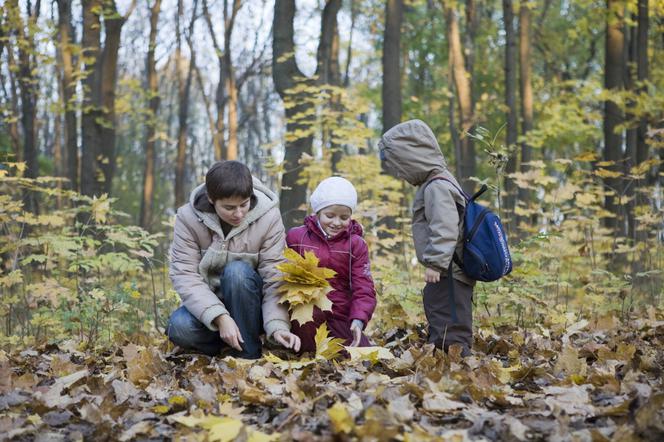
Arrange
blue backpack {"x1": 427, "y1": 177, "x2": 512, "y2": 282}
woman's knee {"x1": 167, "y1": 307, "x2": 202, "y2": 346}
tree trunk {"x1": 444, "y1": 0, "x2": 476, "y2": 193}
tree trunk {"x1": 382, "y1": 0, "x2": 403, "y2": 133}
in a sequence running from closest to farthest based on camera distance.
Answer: blue backpack {"x1": 427, "y1": 177, "x2": 512, "y2": 282} < woman's knee {"x1": 167, "y1": 307, "x2": 202, "y2": 346} < tree trunk {"x1": 382, "y1": 0, "x2": 403, "y2": 133} < tree trunk {"x1": 444, "y1": 0, "x2": 476, "y2": 193}

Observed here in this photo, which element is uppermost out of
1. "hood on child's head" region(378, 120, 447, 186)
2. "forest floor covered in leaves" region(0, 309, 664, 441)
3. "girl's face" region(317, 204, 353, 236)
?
"hood on child's head" region(378, 120, 447, 186)

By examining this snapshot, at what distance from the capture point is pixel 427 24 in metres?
20.3

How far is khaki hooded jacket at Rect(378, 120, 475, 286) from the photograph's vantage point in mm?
3818

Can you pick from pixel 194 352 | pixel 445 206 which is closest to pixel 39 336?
pixel 194 352

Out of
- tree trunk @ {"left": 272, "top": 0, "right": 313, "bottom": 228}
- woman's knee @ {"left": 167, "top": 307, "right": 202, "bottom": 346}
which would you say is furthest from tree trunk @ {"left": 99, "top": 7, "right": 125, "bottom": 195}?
woman's knee @ {"left": 167, "top": 307, "right": 202, "bottom": 346}

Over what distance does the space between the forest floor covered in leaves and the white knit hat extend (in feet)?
2.85

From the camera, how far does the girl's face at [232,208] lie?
371 cm

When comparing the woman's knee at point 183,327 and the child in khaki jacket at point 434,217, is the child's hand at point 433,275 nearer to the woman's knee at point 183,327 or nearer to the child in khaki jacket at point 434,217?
the child in khaki jacket at point 434,217

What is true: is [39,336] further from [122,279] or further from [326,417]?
[326,417]

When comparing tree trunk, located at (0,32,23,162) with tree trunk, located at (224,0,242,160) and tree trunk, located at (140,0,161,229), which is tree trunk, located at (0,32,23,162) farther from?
tree trunk, located at (224,0,242,160)

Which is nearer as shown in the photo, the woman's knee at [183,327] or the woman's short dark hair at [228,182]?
the woman's short dark hair at [228,182]

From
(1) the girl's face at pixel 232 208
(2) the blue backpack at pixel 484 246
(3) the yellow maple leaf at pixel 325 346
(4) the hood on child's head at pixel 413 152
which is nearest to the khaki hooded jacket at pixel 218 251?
(1) the girl's face at pixel 232 208

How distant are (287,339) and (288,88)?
6.24 meters

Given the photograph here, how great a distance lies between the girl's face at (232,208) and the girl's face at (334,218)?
499mm
